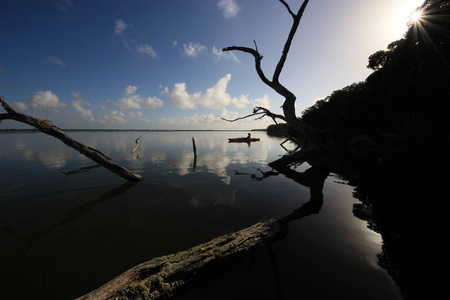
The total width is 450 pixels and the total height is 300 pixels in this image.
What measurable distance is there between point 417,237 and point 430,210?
283 cm

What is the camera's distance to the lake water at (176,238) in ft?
9.59

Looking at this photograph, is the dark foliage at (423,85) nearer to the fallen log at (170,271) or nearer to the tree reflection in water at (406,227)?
the tree reflection in water at (406,227)

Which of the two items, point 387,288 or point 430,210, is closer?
point 387,288

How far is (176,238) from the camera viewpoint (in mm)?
4367

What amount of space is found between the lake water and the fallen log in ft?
0.95

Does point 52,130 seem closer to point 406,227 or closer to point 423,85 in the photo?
point 406,227

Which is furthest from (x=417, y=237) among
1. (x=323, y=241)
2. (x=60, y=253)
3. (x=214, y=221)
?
(x=60, y=253)

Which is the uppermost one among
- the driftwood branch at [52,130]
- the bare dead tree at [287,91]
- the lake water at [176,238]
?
the bare dead tree at [287,91]

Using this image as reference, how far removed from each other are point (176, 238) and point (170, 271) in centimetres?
179

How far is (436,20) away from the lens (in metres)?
17.6

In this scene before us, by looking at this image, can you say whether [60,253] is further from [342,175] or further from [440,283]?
[342,175]

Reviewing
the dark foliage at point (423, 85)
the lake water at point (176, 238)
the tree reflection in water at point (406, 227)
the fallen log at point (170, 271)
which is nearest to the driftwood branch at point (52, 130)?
the lake water at point (176, 238)

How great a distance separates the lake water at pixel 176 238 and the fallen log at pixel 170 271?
0.29 m

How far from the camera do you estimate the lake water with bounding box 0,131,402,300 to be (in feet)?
9.59
